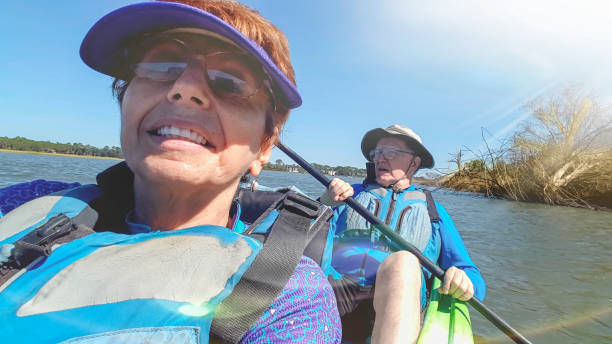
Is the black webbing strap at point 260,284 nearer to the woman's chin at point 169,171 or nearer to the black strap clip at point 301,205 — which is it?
the black strap clip at point 301,205

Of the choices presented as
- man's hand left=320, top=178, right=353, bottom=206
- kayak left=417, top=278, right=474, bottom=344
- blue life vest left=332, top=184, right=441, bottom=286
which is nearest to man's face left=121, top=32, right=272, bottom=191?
kayak left=417, top=278, right=474, bottom=344

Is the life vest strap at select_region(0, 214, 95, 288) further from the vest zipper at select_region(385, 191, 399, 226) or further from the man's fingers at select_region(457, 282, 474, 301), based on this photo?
the vest zipper at select_region(385, 191, 399, 226)

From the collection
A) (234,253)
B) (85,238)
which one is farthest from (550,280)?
(85,238)

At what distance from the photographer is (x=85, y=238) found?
3.11ft

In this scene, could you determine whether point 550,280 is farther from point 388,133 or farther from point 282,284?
point 282,284

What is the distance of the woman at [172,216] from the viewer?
792 millimetres

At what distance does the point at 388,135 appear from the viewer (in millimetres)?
4262

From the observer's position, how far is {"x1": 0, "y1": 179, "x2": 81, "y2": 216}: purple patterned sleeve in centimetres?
135

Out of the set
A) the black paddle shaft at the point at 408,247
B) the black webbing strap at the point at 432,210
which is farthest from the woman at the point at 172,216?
the black webbing strap at the point at 432,210

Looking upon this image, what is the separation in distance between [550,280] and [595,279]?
762mm

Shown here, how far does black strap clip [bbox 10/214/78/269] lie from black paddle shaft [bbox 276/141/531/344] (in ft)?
3.94

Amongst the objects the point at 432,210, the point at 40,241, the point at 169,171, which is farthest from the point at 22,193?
the point at 432,210

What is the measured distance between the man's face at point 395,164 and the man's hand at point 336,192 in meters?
0.82

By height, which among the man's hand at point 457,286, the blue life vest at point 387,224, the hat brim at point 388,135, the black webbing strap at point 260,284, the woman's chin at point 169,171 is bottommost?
the man's hand at point 457,286
